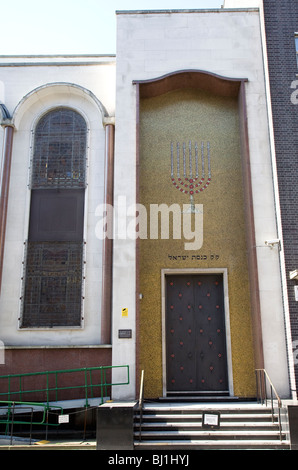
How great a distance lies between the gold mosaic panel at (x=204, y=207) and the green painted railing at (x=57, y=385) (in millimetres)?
1123

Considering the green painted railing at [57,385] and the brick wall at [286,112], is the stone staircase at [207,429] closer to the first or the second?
the green painted railing at [57,385]

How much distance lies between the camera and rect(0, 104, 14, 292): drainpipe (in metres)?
11.5

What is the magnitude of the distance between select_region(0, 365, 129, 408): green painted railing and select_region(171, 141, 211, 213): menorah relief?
489 centimetres

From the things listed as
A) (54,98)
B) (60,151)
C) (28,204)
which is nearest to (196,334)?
(28,204)

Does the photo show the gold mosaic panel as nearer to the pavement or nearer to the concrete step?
the pavement

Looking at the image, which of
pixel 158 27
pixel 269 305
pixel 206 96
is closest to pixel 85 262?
pixel 269 305

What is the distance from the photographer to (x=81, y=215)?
38.5 feet

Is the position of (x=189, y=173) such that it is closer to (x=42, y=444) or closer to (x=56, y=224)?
(x=56, y=224)

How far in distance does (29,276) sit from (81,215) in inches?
81.4

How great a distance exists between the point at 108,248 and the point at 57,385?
3495 mm

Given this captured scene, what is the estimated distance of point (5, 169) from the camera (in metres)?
11.8

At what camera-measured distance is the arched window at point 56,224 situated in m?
11.1

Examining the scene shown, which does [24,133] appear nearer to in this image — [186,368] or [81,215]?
[81,215]

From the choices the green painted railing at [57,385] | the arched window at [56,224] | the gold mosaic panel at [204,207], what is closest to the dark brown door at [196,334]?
the gold mosaic panel at [204,207]
